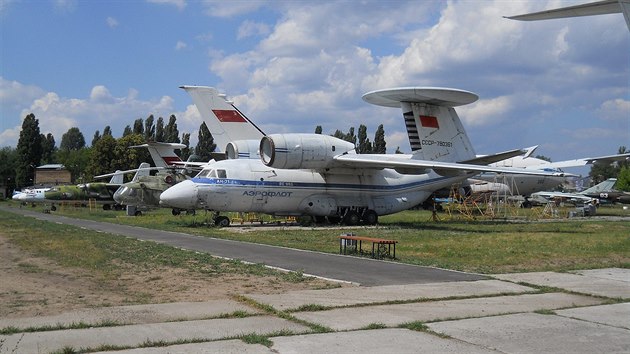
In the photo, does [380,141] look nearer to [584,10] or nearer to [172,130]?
[172,130]

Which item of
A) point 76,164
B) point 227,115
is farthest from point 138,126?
point 227,115

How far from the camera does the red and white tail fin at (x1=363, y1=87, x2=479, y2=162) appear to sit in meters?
30.0

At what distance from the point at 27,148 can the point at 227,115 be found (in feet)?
227

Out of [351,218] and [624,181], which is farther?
[624,181]

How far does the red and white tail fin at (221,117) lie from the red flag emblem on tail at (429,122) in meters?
10.8

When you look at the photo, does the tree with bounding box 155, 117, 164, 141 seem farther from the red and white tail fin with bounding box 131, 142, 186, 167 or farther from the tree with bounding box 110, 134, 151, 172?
the red and white tail fin with bounding box 131, 142, 186, 167

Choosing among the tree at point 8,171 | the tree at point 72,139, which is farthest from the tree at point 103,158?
the tree at point 72,139

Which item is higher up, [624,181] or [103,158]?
[103,158]

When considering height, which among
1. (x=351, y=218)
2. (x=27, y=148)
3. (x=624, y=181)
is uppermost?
(x=27, y=148)

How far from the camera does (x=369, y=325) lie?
23.5 ft

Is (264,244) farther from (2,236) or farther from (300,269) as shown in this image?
(2,236)

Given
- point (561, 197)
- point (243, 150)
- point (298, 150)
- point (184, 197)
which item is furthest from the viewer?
point (561, 197)

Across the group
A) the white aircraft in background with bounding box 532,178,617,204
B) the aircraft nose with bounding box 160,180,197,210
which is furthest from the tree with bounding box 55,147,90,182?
the aircraft nose with bounding box 160,180,197,210

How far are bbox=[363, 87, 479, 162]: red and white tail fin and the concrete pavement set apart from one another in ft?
68.9
